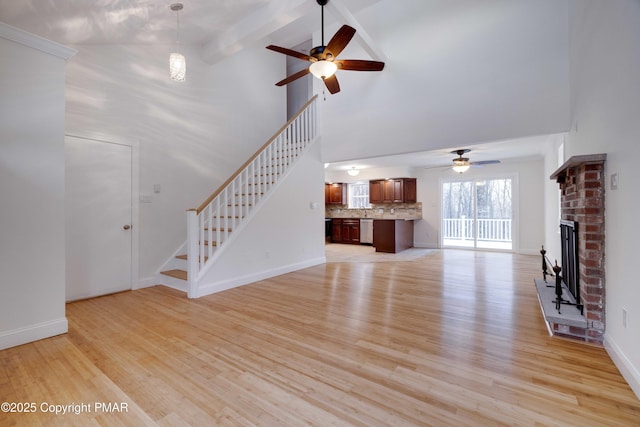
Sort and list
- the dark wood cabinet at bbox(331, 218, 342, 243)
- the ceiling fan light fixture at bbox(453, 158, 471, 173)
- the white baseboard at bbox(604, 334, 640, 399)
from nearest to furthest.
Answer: the white baseboard at bbox(604, 334, 640, 399), the ceiling fan light fixture at bbox(453, 158, 471, 173), the dark wood cabinet at bbox(331, 218, 342, 243)

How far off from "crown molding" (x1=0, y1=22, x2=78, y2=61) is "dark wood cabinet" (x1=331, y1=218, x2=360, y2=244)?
769cm

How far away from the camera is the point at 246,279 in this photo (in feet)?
14.7

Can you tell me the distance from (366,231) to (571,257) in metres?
6.25

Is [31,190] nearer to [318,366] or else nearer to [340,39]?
[318,366]

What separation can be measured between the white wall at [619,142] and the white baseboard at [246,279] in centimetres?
402

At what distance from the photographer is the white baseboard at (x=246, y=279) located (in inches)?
155

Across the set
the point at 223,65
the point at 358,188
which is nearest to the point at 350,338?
the point at 223,65

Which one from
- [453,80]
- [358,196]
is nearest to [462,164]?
[453,80]

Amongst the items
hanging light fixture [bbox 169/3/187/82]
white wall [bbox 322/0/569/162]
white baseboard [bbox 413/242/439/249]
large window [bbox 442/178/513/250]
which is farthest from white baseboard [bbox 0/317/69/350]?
large window [bbox 442/178/513/250]

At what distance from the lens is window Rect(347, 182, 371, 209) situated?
32.2 ft

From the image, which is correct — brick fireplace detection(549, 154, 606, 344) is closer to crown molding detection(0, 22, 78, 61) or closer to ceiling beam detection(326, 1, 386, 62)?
ceiling beam detection(326, 1, 386, 62)

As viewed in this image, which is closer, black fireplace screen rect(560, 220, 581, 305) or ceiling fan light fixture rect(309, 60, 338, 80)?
black fireplace screen rect(560, 220, 581, 305)

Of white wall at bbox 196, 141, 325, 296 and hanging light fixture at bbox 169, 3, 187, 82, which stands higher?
hanging light fixture at bbox 169, 3, 187, 82

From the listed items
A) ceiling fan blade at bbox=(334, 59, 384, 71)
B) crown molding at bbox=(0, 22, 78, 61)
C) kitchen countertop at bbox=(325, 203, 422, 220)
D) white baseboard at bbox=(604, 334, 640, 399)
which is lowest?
white baseboard at bbox=(604, 334, 640, 399)
